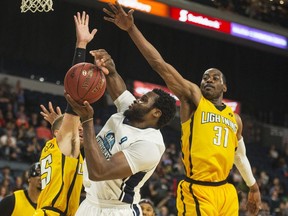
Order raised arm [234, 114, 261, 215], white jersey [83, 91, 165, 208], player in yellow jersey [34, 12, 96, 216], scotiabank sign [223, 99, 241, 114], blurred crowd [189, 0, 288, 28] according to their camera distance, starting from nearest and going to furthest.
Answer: white jersey [83, 91, 165, 208]
player in yellow jersey [34, 12, 96, 216]
raised arm [234, 114, 261, 215]
blurred crowd [189, 0, 288, 28]
scotiabank sign [223, 99, 241, 114]

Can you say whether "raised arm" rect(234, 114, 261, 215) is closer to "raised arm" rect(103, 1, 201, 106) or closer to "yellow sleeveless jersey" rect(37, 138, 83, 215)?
"raised arm" rect(103, 1, 201, 106)

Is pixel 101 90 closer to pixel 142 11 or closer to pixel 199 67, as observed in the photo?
pixel 142 11

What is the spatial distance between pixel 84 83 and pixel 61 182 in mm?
1166

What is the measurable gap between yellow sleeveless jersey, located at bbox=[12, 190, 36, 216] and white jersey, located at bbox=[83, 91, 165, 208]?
1.56 m

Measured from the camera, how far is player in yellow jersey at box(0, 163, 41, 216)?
5.67 metres

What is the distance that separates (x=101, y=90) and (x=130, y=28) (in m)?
0.88

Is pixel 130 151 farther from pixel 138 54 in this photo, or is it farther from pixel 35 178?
pixel 138 54

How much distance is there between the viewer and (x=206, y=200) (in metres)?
5.36

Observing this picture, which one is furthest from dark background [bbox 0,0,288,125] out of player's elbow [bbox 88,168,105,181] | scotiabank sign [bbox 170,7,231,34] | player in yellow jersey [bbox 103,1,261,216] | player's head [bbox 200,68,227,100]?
player's elbow [bbox 88,168,105,181]

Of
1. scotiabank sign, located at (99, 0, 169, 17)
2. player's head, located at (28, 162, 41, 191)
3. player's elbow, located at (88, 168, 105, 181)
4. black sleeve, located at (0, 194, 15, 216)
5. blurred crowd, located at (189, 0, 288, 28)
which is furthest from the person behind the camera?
blurred crowd, located at (189, 0, 288, 28)

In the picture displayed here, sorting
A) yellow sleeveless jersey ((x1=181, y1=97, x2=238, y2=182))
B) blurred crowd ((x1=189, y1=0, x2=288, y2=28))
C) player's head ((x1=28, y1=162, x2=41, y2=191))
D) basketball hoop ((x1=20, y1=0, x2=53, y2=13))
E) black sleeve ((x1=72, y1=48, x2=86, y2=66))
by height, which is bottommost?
player's head ((x1=28, y1=162, x2=41, y2=191))

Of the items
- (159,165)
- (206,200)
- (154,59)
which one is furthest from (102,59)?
(159,165)

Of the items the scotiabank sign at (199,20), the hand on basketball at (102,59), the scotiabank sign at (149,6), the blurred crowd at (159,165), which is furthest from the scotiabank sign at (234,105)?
the hand on basketball at (102,59)

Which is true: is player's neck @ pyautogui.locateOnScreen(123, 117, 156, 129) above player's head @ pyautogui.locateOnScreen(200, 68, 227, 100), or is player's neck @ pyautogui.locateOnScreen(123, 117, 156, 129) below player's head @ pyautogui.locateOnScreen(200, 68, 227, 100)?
below
